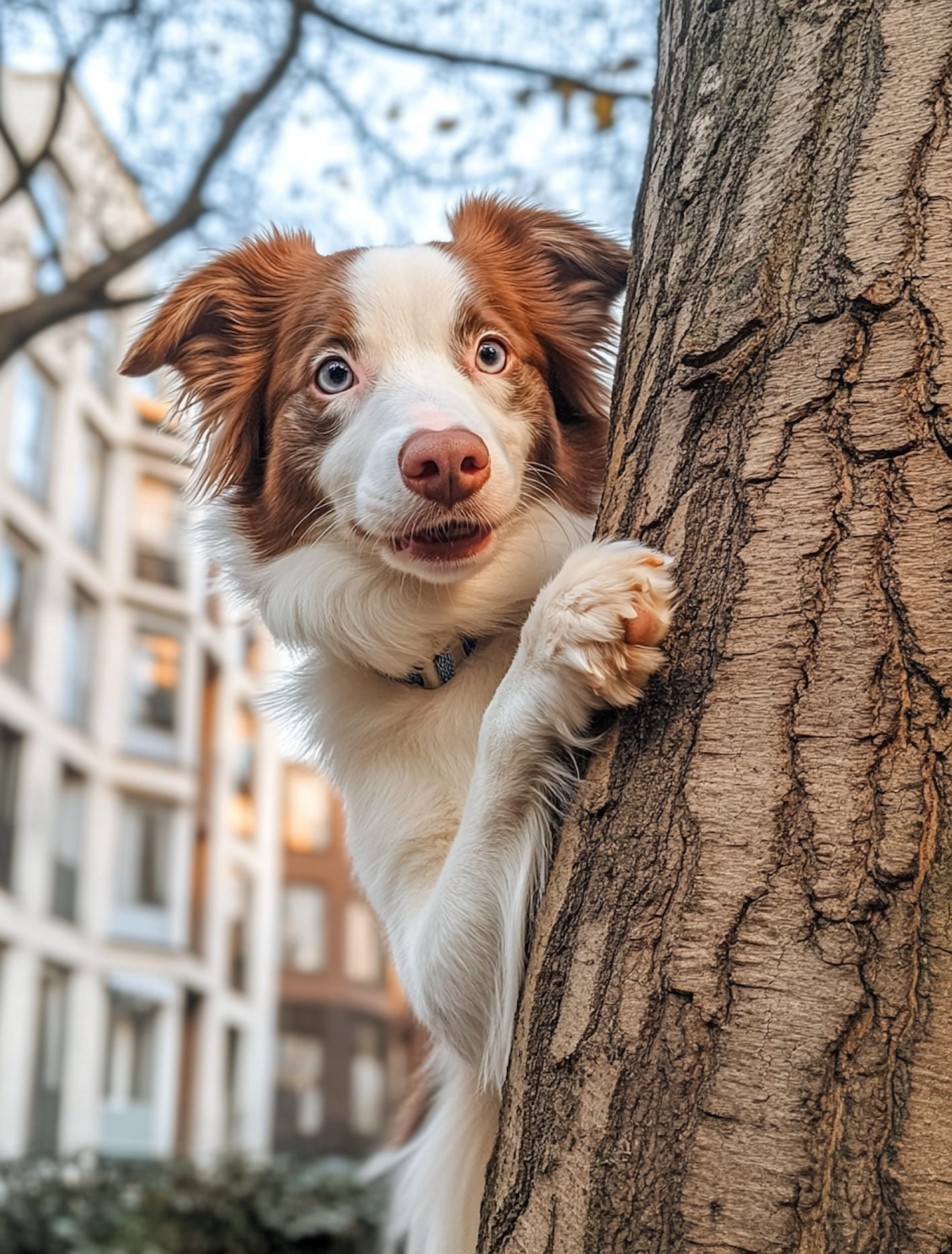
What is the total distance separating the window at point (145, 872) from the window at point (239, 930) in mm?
3874

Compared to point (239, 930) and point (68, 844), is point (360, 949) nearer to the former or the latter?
point (239, 930)

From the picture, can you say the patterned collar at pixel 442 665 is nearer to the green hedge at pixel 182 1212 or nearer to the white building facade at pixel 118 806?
the green hedge at pixel 182 1212

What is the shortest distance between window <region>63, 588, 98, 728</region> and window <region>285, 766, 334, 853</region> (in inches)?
635

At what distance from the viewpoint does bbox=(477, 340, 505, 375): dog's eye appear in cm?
295

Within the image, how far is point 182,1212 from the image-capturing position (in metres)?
9.66

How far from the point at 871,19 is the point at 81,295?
6112mm

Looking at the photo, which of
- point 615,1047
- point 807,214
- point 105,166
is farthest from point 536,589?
point 105,166

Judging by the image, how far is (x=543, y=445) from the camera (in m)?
2.98

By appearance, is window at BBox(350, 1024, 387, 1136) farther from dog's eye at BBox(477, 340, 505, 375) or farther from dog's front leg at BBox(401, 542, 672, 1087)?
dog's front leg at BBox(401, 542, 672, 1087)

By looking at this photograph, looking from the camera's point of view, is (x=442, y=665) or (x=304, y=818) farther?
(x=304, y=818)

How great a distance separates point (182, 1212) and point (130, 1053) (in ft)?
76.7

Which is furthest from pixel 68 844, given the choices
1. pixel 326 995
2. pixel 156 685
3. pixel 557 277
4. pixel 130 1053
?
pixel 557 277

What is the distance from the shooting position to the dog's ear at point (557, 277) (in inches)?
123

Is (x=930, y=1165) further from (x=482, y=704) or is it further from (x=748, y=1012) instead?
(x=482, y=704)
